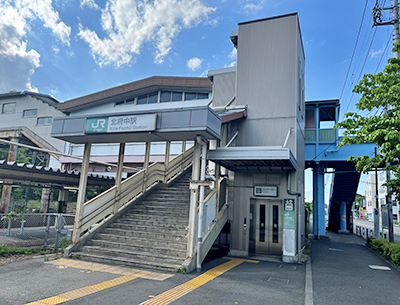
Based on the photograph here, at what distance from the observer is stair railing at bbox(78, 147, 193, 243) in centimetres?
1027

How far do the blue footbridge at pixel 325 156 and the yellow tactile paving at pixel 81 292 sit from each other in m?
15.6

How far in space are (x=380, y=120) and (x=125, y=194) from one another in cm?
960

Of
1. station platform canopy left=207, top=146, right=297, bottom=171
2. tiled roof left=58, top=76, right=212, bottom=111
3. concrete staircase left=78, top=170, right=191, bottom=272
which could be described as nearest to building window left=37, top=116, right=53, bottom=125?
tiled roof left=58, top=76, right=212, bottom=111

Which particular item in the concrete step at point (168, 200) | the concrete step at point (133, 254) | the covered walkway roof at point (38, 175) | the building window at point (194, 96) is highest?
→ the building window at point (194, 96)

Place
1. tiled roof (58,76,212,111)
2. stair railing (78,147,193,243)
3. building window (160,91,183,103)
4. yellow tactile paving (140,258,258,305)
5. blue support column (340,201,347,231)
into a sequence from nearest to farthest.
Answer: yellow tactile paving (140,258,258,305), stair railing (78,147,193,243), tiled roof (58,76,212,111), building window (160,91,183,103), blue support column (340,201,347,231)

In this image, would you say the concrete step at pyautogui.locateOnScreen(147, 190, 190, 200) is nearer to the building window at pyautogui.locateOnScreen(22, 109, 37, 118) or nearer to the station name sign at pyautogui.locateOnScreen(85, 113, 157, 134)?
the station name sign at pyautogui.locateOnScreen(85, 113, 157, 134)

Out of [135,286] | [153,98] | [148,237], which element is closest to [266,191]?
Result: [148,237]

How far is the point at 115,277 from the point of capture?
717cm

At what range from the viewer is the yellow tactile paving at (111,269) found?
746 centimetres

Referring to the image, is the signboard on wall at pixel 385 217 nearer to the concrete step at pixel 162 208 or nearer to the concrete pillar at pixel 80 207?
the concrete step at pixel 162 208

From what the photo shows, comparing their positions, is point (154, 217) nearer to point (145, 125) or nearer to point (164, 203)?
point (164, 203)

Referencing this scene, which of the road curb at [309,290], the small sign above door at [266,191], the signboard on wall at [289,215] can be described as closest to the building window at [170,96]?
the small sign above door at [266,191]


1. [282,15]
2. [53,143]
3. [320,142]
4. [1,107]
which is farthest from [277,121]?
[1,107]

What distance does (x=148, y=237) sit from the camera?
991cm
